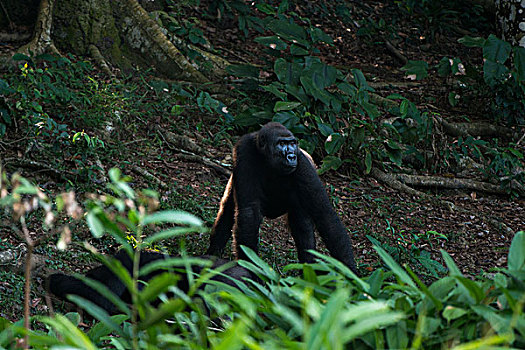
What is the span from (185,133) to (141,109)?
617 mm

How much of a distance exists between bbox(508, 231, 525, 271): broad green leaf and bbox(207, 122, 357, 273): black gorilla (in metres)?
2.79

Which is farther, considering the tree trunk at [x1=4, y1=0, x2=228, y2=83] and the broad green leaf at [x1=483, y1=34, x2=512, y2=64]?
the broad green leaf at [x1=483, y1=34, x2=512, y2=64]

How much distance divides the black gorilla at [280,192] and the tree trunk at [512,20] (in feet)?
17.4

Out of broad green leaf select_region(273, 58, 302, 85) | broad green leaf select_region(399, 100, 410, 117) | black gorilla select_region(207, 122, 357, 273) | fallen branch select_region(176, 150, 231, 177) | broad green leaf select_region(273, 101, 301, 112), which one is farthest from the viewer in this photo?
broad green leaf select_region(399, 100, 410, 117)

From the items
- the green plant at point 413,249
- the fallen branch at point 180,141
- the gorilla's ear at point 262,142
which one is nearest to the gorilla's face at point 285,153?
the gorilla's ear at point 262,142

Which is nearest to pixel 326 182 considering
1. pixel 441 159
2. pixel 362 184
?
pixel 362 184

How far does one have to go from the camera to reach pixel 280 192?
16.2 ft

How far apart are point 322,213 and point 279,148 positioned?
603 mm

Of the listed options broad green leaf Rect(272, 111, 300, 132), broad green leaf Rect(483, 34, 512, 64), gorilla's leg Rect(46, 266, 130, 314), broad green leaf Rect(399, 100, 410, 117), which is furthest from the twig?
gorilla's leg Rect(46, 266, 130, 314)

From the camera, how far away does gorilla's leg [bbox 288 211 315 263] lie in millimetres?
5020

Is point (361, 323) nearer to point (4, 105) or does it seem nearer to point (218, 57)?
point (4, 105)

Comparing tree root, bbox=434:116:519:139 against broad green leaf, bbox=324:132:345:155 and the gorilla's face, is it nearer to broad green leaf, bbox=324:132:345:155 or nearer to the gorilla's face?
broad green leaf, bbox=324:132:345:155

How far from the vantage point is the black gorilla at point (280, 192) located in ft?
15.4

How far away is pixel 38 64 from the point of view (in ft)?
24.3
